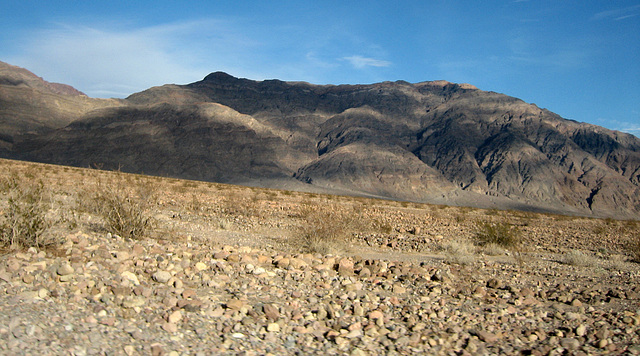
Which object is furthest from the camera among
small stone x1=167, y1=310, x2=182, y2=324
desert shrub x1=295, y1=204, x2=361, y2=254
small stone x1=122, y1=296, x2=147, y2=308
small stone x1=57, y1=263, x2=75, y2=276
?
desert shrub x1=295, y1=204, x2=361, y2=254

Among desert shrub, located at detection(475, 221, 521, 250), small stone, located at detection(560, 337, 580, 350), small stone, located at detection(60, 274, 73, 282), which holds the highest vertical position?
desert shrub, located at detection(475, 221, 521, 250)

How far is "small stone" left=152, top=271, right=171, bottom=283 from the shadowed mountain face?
8499cm

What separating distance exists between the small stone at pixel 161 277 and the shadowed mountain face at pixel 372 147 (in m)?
85.0

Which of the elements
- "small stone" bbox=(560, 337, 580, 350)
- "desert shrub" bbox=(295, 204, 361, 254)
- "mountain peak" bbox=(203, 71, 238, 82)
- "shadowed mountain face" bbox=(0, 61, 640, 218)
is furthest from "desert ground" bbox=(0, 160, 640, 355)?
"mountain peak" bbox=(203, 71, 238, 82)

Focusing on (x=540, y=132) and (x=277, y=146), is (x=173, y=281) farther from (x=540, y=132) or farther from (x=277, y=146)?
(x=540, y=132)

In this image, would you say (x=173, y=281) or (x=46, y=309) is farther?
(x=173, y=281)

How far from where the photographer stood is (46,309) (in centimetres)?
544

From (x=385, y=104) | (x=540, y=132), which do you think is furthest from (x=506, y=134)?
(x=385, y=104)

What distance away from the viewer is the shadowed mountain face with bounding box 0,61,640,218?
3895 inches

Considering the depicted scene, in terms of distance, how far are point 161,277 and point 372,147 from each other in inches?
4337

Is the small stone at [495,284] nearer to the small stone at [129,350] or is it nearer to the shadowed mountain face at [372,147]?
the small stone at [129,350]

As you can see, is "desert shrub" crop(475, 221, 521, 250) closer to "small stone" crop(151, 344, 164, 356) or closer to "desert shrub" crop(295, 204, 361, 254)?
"desert shrub" crop(295, 204, 361, 254)

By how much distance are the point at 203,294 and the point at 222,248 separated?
9.26 feet

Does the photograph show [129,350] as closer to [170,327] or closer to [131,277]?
[170,327]
